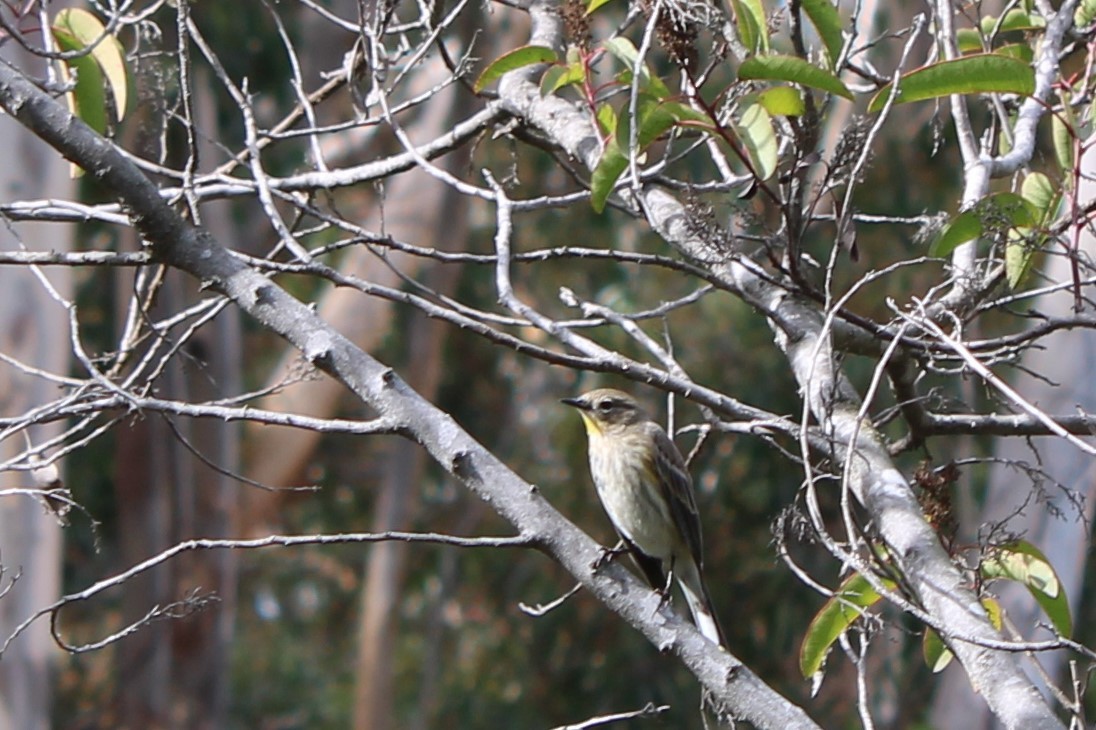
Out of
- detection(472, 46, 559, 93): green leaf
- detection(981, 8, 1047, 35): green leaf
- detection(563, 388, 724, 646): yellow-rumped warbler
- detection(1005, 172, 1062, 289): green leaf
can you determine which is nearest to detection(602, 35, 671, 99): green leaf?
detection(472, 46, 559, 93): green leaf

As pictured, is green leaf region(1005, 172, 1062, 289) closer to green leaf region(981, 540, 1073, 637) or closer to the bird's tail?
green leaf region(981, 540, 1073, 637)

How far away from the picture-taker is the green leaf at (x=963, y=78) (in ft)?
8.58

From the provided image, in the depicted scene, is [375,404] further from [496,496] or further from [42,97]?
[42,97]

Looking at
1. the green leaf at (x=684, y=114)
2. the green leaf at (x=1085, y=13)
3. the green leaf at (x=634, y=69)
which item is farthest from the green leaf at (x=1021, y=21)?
the green leaf at (x=684, y=114)

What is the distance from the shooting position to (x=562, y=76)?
3191 millimetres

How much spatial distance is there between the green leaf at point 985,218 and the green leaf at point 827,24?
416 millimetres

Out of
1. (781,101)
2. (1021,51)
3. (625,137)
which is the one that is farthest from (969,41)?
(625,137)

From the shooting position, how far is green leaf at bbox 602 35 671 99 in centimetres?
282

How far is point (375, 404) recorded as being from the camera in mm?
2922

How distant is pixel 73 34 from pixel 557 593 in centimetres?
928

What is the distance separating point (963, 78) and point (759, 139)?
40 centimetres

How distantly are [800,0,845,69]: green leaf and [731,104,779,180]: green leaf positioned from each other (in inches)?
8.3

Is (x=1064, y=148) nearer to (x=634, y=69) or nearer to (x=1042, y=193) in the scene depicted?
(x=1042, y=193)

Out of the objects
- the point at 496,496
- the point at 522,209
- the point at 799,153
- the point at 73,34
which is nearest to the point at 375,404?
the point at 496,496
